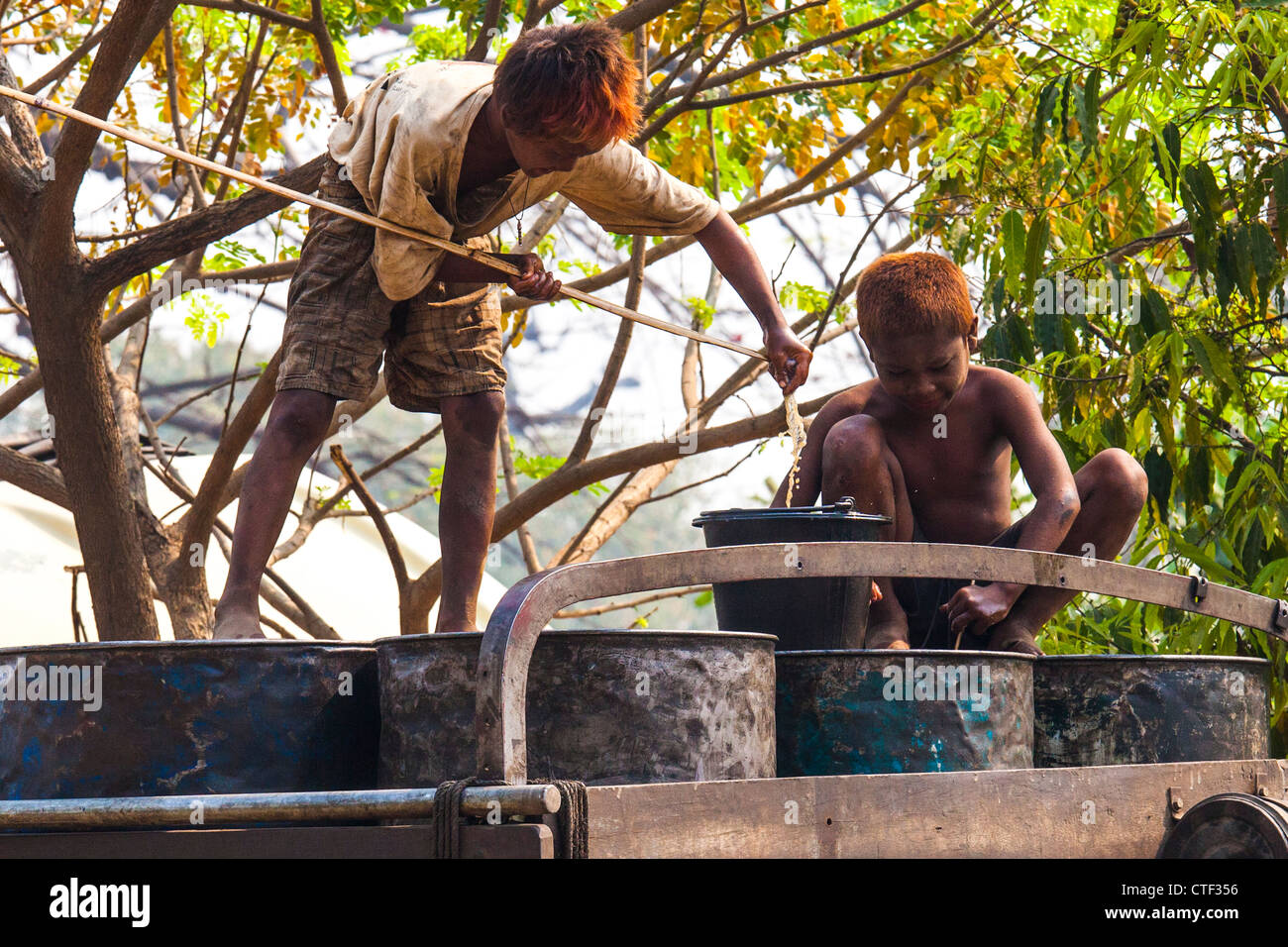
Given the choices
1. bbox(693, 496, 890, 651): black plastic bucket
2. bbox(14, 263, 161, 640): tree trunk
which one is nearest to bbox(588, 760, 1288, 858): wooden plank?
bbox(693, 496, 890, 651): black plastic bucket

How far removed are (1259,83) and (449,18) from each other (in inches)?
134

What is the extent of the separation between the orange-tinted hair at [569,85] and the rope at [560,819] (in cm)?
137

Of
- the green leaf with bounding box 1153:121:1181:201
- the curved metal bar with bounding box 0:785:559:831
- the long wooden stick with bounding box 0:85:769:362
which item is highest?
the green leaf with bounding box 1153:121:1181:201

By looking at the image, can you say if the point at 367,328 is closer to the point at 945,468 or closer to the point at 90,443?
the point at 945,468

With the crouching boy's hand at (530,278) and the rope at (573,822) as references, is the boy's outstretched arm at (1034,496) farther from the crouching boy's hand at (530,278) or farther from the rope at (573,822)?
the rope at (573,822)

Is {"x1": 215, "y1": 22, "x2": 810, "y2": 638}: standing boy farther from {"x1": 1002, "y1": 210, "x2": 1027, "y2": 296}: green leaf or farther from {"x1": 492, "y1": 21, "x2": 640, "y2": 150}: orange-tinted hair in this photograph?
{"x1": 1002, "y1": 210, "x2": 1027, "y2": 296}: green leaf

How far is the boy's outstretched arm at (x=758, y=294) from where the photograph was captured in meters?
3.36

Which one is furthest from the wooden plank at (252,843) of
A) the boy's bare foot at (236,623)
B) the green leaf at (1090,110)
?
the green leaf at (1090,110)

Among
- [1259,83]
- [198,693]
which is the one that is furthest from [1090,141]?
[198,693]

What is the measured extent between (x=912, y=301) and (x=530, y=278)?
88cm

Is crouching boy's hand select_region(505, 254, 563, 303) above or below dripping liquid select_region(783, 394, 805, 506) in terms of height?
above

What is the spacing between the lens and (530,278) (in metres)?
3.18

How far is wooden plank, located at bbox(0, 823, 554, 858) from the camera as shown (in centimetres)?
191

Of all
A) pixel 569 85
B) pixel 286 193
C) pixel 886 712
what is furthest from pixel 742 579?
pixel 286 193
